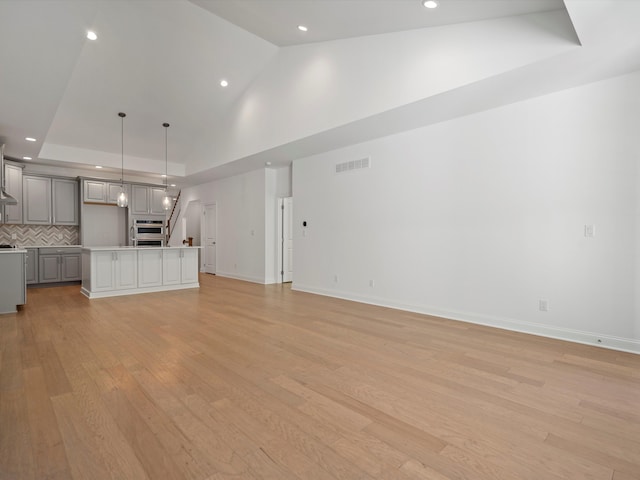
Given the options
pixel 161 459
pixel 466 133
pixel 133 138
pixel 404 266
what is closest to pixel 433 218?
pixel 404 266

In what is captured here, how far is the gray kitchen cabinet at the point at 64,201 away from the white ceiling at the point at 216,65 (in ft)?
1.91

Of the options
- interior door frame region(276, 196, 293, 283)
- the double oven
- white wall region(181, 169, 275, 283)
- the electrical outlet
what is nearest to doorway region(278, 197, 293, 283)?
interior door frame region(276, 196, 293, 283)

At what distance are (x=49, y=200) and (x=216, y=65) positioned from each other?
18.2ft

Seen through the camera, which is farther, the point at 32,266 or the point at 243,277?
the point at 243,277

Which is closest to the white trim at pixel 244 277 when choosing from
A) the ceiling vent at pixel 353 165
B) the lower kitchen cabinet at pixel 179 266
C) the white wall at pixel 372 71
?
the lower kitchen cabinet at pixel 179 266

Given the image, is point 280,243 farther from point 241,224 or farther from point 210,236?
point 210,236

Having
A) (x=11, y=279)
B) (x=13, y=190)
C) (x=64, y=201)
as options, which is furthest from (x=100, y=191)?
(x=11, y=279)

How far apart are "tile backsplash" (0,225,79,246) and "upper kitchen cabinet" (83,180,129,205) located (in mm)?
989

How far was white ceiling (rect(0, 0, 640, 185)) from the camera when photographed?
3.11 m

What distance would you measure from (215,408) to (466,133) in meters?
4.37

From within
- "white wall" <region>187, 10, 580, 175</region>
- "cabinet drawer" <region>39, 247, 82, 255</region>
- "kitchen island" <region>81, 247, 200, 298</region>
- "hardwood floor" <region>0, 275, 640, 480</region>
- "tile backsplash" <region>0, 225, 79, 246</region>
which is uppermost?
"white wall" <region>187, 10, 580, 175</region>

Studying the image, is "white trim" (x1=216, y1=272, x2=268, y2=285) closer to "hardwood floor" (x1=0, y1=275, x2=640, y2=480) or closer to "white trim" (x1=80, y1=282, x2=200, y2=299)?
"white trim" (x1=80, y1=282, x2=200, y2=299)

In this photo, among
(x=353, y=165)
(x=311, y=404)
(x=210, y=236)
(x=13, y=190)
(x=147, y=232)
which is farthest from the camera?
(x=210, y=236)

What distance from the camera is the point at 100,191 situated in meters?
8.62
